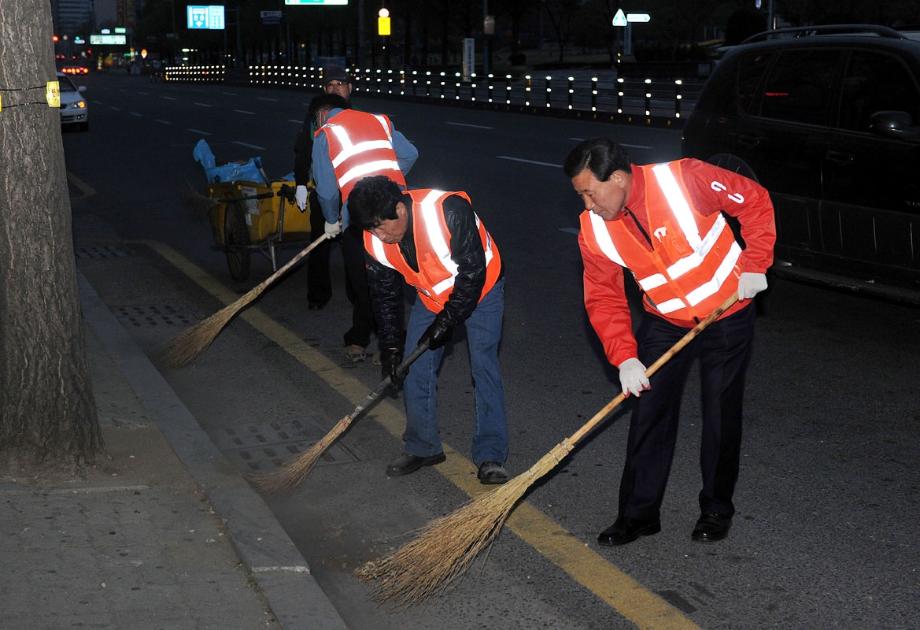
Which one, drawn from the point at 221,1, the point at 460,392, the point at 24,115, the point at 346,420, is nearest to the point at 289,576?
the point at 346,420

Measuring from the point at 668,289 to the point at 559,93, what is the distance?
34.2m

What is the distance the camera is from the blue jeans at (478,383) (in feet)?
19.2

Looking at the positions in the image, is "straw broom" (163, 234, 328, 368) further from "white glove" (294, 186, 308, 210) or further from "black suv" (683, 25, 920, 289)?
"black suv" (683, 25, 920, 289)

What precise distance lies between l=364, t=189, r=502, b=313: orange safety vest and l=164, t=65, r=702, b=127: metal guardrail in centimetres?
901

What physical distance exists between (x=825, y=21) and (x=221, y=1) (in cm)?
8163

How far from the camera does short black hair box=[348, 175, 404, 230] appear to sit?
511 centimetres

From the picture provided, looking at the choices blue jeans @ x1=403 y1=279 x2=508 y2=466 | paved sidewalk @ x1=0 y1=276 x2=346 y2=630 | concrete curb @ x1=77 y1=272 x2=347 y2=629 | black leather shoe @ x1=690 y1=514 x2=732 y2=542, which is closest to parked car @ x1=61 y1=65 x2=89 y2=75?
concrete curb @ x1=77 y1=272 x2=347 y2=629

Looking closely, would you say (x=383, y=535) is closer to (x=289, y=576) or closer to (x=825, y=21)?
(x=289, y=576)

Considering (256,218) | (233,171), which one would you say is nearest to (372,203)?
(256,218)

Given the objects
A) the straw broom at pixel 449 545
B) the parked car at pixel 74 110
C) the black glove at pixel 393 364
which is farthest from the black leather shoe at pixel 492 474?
the parked car at pixel 74 110

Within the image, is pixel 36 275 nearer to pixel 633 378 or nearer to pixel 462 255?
pixel 462 255

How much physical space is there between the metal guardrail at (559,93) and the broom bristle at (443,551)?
33.1 ft

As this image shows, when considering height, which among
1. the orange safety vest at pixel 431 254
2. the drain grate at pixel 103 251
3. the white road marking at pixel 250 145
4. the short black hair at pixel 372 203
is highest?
the short black hair at pixel 372 203

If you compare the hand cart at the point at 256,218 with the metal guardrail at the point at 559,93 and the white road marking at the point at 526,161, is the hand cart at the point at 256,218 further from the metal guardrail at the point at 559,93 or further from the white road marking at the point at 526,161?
the white road marking at the point at 526,161
